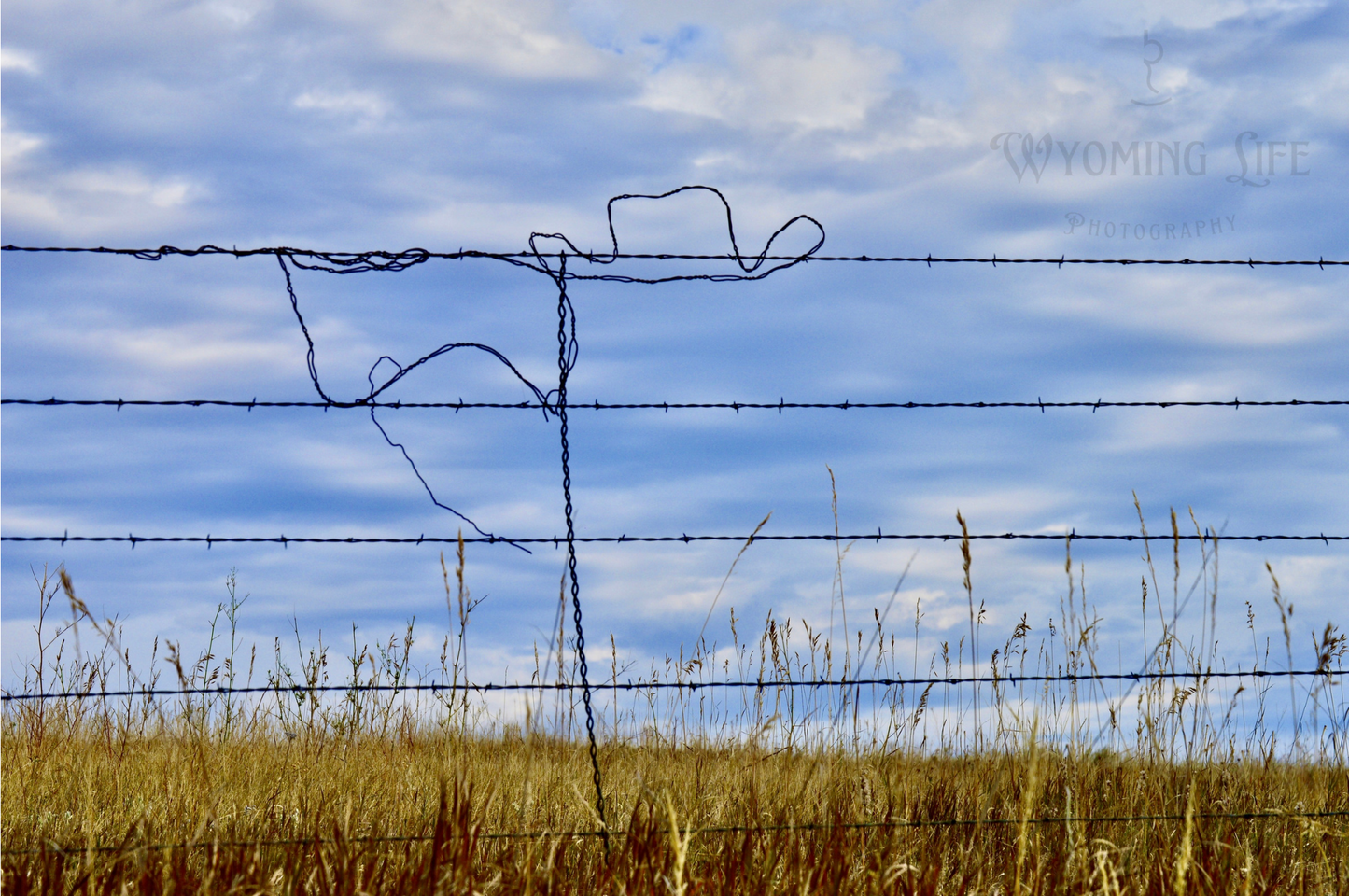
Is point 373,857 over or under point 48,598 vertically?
under

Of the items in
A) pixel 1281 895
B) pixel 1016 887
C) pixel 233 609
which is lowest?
pixel 1281 895

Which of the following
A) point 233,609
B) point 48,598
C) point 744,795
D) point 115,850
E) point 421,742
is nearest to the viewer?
point 115,850

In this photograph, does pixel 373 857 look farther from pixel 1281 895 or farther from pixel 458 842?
pixel 1281 895

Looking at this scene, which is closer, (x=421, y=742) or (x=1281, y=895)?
(x=1281, y=895)

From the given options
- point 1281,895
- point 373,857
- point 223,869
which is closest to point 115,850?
point 223,869

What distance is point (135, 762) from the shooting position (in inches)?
190

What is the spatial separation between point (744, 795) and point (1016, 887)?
6.21 ft

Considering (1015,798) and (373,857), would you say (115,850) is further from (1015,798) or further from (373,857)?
(1015,798)

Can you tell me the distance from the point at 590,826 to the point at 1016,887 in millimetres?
1759

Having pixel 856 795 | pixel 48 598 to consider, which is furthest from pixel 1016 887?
pixel 48 598

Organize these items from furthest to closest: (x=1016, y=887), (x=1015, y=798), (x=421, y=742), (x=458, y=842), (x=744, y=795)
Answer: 1. (x=421, y=742)
2. (x=1015, y=798)
3. (x=744, y=795)
4. (x=458, y=842)
5. (x=1016, y=887)

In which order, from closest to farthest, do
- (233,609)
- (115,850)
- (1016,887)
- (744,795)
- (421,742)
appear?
(1016,887) < (115,850) < (744,795) < (233,609) < (421,742)

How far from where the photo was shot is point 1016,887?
2242mm

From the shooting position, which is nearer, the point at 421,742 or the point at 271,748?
the point at 271,748
